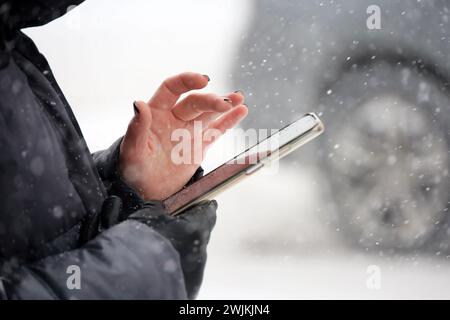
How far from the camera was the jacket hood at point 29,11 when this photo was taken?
2.02 ft

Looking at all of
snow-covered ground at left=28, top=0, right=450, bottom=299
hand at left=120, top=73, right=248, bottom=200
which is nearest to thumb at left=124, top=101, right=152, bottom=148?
hand at left=120, top=73, right=248, bottom=200

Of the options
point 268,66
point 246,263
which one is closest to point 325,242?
point 246,263

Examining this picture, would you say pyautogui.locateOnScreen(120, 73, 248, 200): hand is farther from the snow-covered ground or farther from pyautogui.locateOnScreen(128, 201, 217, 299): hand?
the snow-covered ground

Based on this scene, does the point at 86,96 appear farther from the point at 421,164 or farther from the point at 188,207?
the point at 188,207

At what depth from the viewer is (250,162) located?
75cm

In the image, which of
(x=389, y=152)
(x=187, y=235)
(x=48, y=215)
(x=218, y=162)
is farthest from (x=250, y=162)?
(x=389, y=152)

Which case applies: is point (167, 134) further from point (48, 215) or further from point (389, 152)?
point (389, 152)

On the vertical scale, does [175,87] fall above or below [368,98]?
above

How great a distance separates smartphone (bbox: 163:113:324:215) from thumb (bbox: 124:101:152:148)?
0.09 m

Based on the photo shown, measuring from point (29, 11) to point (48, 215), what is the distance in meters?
0.22

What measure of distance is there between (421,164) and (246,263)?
0.96 meters

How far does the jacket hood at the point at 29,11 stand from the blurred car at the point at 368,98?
1.93m

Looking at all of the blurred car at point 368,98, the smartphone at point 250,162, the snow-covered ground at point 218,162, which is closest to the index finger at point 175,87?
the smartphone at point 250,162
